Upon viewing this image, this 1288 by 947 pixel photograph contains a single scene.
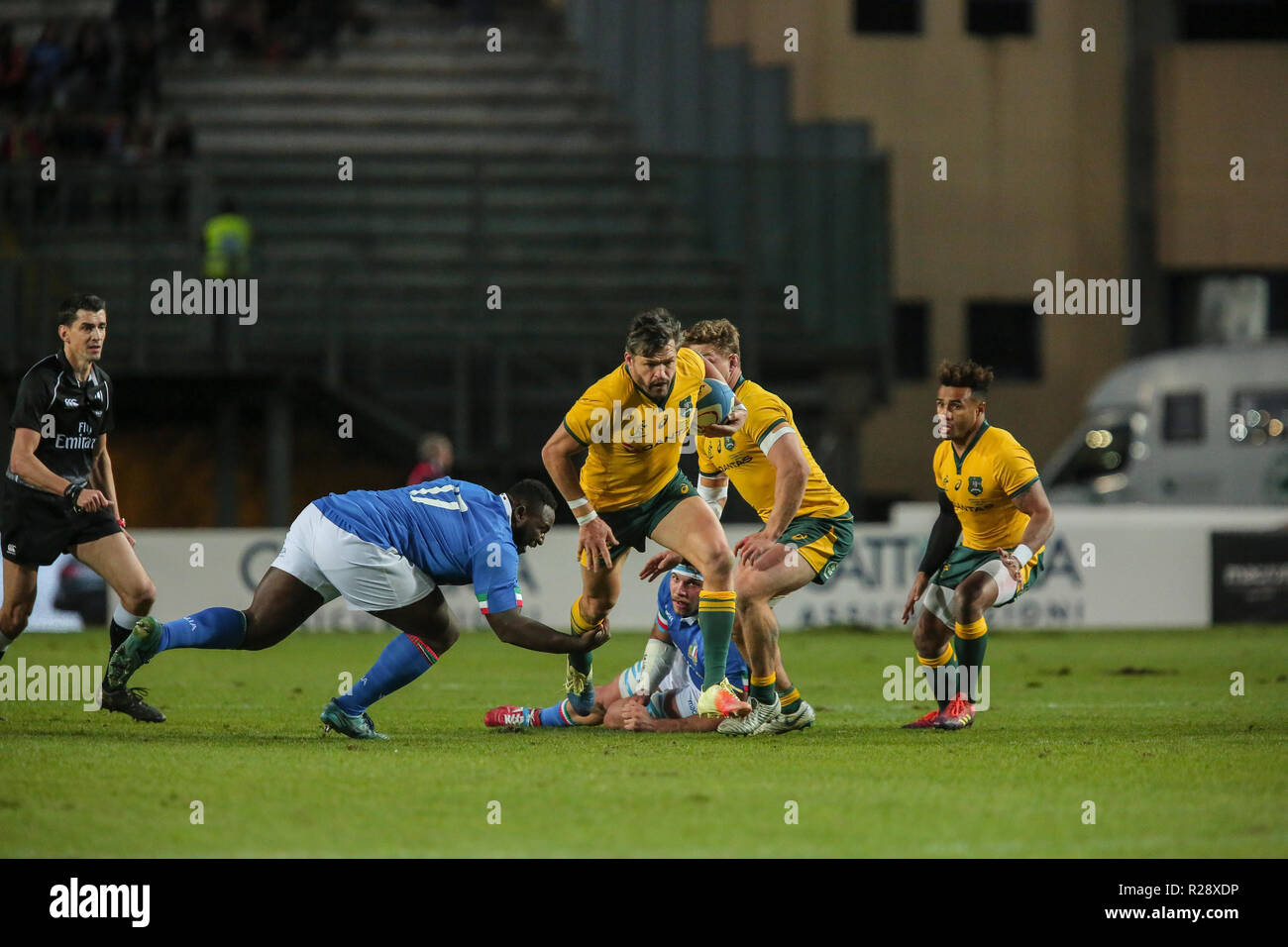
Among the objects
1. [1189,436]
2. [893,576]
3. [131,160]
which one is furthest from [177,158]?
[1189,436]

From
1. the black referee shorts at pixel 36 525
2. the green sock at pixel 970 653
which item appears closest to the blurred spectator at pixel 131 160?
the black referee shorts at pixel 36 525

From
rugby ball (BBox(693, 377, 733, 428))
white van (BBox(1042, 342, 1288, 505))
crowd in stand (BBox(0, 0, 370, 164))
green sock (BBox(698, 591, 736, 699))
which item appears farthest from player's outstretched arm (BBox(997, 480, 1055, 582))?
crowd in stand (BBox(0, 0, 370, 164))

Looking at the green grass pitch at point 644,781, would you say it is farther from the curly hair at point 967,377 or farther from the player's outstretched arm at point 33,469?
the curly hair at point 967,377

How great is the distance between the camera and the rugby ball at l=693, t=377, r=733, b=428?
29.2ft

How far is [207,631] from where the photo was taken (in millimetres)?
8633

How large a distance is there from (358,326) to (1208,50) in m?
16.5

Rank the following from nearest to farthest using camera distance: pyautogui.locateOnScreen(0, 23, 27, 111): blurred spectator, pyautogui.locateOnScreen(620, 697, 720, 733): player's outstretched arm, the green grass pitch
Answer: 1. the green grass pitch
2. pyautogui.locateOnScreen(620, 697, 720, 733): player's outstretched arm
3. pyautogui.locateOnScreen(0, 23, 27, 111): blurred spectator

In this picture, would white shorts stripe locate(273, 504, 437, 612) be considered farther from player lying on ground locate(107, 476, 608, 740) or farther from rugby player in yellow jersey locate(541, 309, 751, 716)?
rugby player in yellow jersey locate(541, 309, 751, 716)

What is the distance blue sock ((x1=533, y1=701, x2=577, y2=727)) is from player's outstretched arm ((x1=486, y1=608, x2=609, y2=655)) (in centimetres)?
114

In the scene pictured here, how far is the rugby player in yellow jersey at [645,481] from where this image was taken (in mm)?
8633

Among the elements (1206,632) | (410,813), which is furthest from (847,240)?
(410,813)

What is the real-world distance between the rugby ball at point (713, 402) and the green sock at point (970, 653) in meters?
1.77

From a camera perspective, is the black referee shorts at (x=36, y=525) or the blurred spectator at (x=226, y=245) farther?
the blurred spectator at (x=226, y=245)

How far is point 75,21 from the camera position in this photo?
26.7 metres
